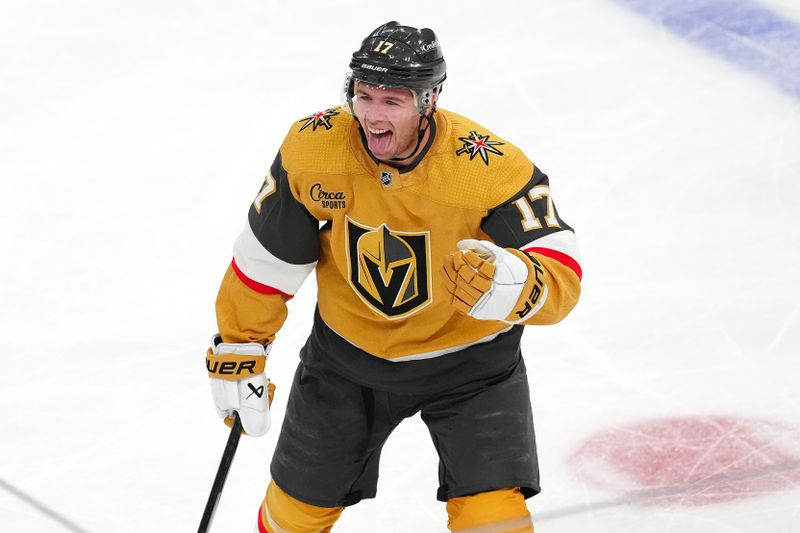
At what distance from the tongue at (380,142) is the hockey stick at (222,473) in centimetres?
87

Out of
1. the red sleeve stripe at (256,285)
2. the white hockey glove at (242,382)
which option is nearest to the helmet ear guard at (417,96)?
the red sleeve stripe at (256,285)

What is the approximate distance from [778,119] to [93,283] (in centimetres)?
300

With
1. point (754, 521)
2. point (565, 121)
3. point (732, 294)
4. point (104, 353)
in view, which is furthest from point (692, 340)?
point (104, 353)

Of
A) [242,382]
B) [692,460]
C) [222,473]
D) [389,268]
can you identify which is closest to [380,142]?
[389,268]

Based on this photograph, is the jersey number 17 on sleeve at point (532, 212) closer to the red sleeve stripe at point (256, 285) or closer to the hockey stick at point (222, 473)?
the red sleeve stripe at point (256, 285)

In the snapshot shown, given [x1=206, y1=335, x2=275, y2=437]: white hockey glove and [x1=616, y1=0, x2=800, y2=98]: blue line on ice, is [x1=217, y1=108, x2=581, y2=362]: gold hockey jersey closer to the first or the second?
[x1=206, y1=335, x2=275, y2=437]: white hockey glove

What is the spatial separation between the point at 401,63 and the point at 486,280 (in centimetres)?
51

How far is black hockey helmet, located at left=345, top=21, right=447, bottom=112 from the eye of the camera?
2.75 metres

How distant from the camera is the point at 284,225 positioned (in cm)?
303

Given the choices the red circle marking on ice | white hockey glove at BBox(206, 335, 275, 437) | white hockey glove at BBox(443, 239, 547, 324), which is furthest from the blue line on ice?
white hockey glove at BBox(443, 239, 547, 324)

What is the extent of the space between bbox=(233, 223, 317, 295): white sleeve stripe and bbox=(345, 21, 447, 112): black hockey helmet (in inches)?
17.6

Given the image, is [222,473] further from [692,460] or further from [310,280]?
[310,280]

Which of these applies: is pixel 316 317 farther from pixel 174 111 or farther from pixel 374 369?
pixel 174 111

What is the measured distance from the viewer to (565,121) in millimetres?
5883
